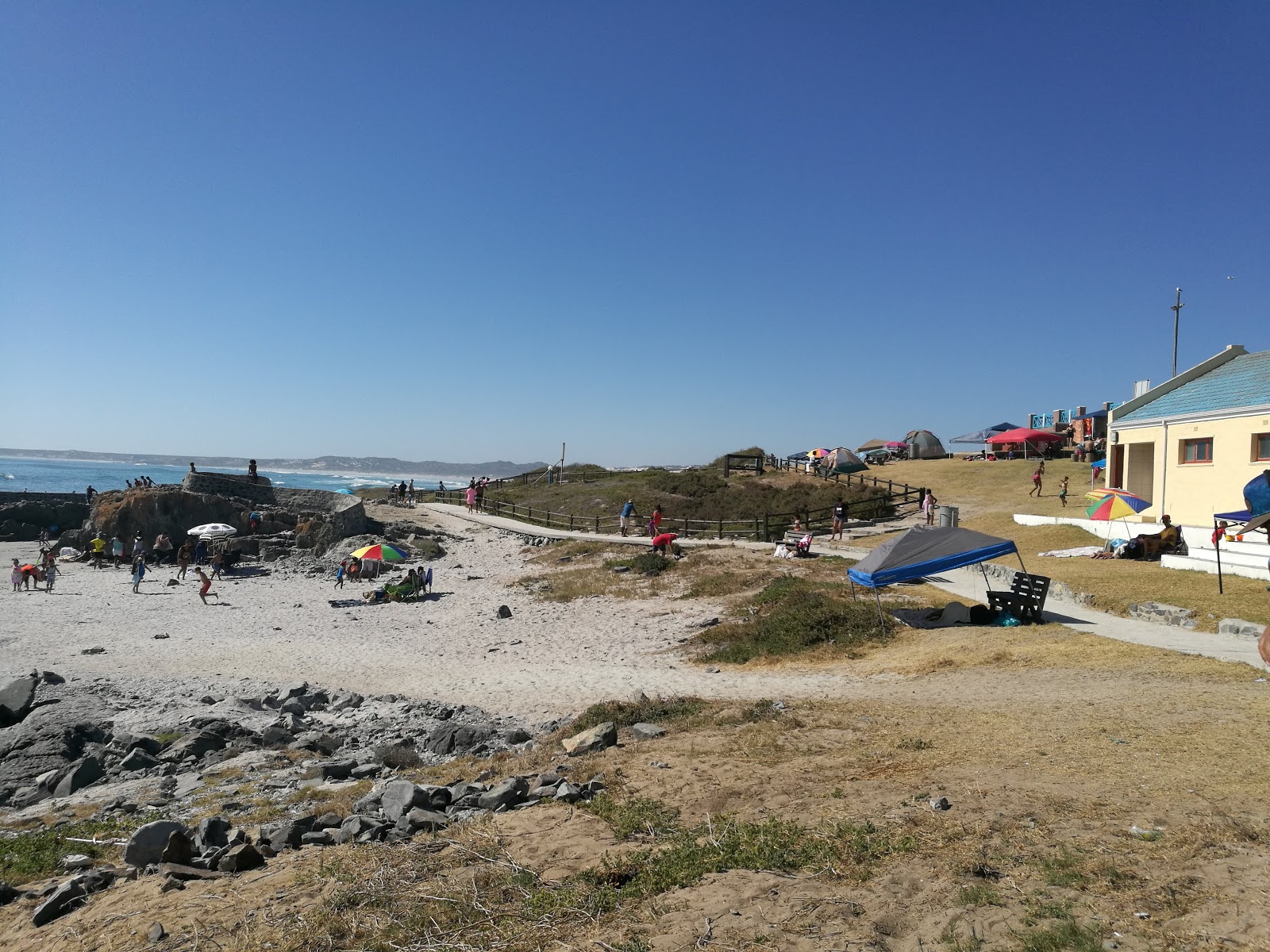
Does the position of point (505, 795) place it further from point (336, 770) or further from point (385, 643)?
point (385, 643)

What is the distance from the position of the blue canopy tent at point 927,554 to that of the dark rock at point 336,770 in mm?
9728

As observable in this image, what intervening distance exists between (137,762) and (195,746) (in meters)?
0.71

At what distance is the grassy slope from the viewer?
47.0 ft

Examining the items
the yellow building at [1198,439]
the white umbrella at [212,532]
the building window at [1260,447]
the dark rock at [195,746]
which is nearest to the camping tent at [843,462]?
the yellow building at [1198,439]

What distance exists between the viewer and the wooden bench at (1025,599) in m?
14.3

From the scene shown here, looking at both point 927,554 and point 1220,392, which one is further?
point 1220,392

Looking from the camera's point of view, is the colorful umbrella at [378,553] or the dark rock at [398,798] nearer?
the dark rock at [398,798]

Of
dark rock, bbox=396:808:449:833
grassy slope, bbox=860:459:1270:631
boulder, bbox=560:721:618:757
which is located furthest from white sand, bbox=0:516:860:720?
grassy slope, bbox=860:459:1270:631

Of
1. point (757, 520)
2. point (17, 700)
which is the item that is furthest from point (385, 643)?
point (757, 520)

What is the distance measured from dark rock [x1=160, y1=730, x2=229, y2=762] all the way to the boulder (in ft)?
17.9

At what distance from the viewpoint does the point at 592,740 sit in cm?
940

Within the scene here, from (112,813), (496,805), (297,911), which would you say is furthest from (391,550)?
(297,911)

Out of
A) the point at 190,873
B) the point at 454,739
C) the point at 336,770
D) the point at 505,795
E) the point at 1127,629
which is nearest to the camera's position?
the point at 190,873

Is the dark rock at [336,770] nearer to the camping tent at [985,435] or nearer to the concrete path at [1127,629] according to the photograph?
the concrete path at [1127,629]
